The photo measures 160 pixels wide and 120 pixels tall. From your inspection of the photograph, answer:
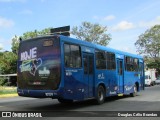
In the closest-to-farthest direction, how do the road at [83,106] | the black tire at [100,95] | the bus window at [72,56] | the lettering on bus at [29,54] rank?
1. the bus window at [72,56]
2. the lettering on bus at [29,54]
3. the road at [83,106]
4. the black tire at [100,95]

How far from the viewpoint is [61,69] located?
14695 millimetres

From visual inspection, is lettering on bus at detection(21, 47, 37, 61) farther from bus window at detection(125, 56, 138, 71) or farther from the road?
bus window at detection(125, 56, 138, 71)

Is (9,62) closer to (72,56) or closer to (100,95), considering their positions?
(100,95)

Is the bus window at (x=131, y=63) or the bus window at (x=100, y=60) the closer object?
the bus window at (x=100, y=60)

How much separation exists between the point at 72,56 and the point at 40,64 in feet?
5.06

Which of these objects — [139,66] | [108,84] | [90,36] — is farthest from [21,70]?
[90,36]

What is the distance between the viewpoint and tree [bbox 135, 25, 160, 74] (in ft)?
302

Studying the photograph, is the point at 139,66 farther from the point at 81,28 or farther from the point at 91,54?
the point at 81,28

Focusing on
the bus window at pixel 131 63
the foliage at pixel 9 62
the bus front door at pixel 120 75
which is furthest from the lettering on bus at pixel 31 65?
the foliage at pixel 9 62

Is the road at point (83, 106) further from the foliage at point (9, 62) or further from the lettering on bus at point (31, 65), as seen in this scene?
the foliage at point (9, 62)

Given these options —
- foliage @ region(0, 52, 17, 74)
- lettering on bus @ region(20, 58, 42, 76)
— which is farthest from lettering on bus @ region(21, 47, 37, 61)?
foliage @ region(0, 52, 17, 74)

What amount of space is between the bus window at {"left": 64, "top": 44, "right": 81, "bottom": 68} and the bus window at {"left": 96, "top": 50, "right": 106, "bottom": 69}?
2.21m

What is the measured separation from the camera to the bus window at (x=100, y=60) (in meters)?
18.5

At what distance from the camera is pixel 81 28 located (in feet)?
244
